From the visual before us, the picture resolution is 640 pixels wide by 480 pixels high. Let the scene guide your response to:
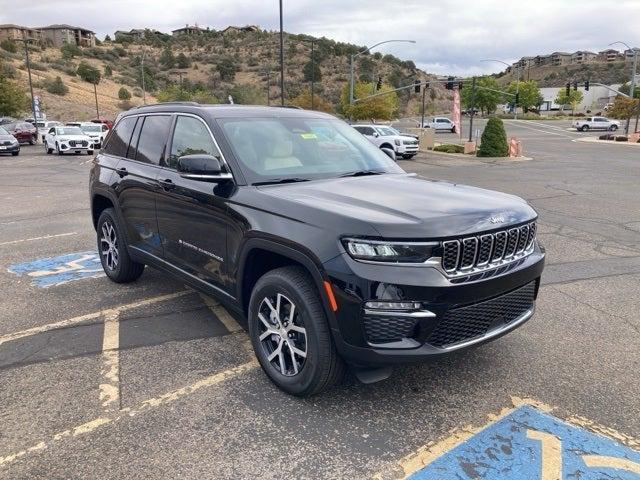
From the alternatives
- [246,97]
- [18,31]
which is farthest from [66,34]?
[246,97]

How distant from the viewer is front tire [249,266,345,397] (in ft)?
10.3

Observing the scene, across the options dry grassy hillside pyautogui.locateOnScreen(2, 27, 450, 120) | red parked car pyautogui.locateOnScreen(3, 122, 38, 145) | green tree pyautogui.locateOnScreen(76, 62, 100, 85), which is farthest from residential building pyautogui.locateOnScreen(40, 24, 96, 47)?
red parked car pyautogui.locateOnScreen(3, 122, 38, 145)

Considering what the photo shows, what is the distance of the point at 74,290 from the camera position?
5.58m

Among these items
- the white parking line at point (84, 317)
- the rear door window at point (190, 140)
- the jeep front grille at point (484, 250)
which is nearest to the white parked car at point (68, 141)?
the white parking line at point (84, 317)

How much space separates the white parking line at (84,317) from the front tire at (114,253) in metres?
0.48

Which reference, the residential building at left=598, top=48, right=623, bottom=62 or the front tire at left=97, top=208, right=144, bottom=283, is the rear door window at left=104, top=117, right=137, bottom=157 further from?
the residential building at left=598, top=48, right=623, bottom=62

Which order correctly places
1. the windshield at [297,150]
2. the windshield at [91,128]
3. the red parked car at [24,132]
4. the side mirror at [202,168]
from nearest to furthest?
the side mirror at [202,168], the windshield at [297,150], the windshield at [91,128], the red parked car at [24,132]

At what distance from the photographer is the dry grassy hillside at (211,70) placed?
70.7m

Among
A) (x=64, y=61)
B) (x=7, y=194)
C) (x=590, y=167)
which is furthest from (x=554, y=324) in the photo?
(x=64, y=61)

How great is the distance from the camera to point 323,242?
120 inches

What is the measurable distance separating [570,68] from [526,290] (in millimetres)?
180824

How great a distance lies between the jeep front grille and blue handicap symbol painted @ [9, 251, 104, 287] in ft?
14.5

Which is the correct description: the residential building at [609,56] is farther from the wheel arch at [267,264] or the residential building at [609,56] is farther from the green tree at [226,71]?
the wheel arch at [267,264]

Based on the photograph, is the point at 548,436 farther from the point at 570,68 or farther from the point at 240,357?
the point at 570,68
